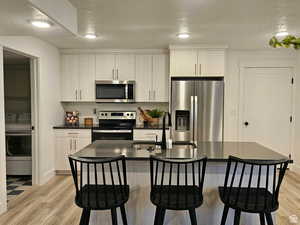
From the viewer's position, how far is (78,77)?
16.8 feet

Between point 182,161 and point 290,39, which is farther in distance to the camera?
point 182,161

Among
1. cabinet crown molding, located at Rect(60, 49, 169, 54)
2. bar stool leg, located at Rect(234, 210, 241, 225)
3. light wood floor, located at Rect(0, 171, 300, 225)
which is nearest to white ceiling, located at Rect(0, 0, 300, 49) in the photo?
cabinet crown molding, located at Rect(60, 49, 169, 54)

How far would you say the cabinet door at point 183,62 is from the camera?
469 cm

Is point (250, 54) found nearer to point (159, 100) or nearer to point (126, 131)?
point (159, 100)

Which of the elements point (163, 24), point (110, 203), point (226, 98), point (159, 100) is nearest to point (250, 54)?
point (226, 98)

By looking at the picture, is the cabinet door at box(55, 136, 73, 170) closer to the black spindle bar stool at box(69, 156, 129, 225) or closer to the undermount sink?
the undermount sink

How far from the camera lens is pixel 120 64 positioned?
5082mm

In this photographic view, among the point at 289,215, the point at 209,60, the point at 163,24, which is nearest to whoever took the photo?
the point at 289,215

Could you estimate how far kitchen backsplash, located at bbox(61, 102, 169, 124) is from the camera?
532 centimetres

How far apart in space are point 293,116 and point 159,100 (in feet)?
8.49

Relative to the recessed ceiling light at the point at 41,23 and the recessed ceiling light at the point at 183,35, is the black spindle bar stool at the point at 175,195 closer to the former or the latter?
the recessed ceiling light at the point at 41,23

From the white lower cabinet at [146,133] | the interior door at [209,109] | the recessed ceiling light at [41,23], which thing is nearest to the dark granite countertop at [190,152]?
the recessed ceiling light at [41,23]

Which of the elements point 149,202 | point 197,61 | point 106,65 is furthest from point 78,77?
point 149,202

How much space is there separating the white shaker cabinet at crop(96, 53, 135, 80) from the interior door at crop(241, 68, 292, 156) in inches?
86.2
